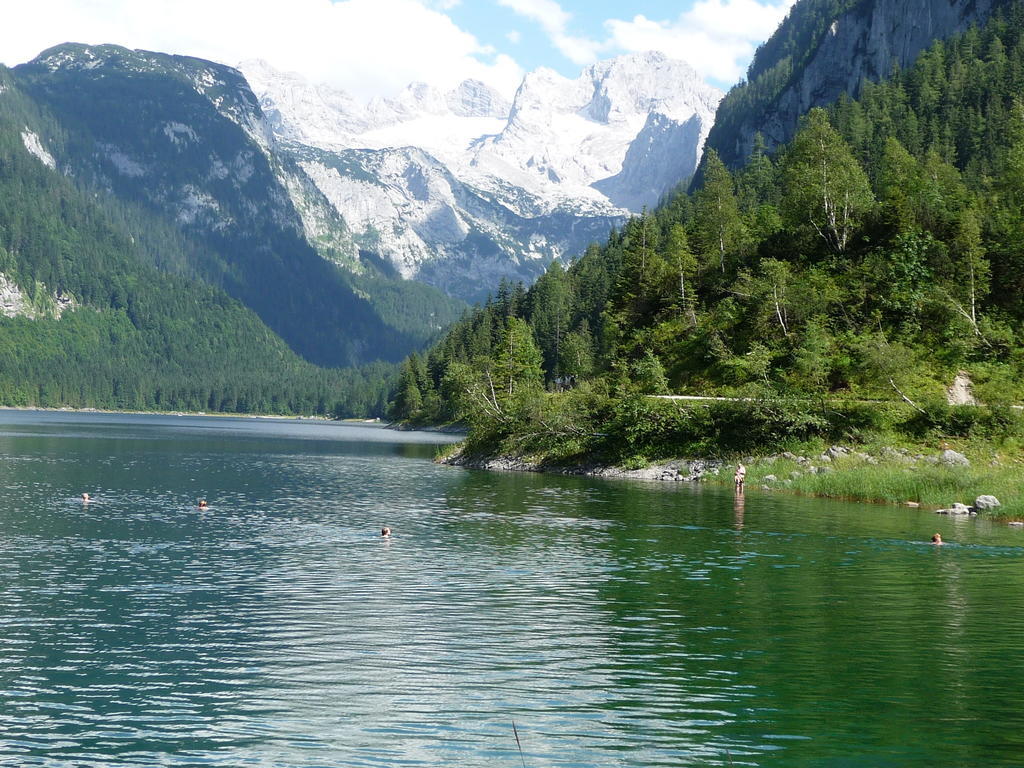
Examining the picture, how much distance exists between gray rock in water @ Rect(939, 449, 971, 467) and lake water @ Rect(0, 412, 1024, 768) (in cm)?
1860

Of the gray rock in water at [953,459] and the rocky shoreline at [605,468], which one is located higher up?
the gray rock in water at [953,459]

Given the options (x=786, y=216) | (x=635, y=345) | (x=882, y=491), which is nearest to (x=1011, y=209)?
(x=786, y=216)

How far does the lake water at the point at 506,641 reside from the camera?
19.2 metres

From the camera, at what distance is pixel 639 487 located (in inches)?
3312

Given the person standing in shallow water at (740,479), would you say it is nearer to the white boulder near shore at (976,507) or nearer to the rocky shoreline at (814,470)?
the rocky shoreline at (814,470)

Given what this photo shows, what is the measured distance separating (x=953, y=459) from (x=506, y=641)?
6290 centimetres

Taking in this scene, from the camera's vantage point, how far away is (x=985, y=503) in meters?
62.0

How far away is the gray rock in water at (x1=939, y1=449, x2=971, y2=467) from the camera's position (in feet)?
249

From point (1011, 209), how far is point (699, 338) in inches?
1646

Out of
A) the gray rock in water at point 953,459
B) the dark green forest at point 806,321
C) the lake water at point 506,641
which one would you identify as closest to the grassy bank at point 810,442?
the dark green forest at point 806,321

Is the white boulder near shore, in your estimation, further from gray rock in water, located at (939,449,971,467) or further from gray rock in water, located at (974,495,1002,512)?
gray rock in water, located at (939,449,971,467)

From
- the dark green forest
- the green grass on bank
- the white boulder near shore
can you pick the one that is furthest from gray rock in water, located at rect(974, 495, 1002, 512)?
the dark green forest

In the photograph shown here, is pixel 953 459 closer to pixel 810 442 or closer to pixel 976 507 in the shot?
pixel 810 442

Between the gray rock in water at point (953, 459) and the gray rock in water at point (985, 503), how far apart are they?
13472mm
